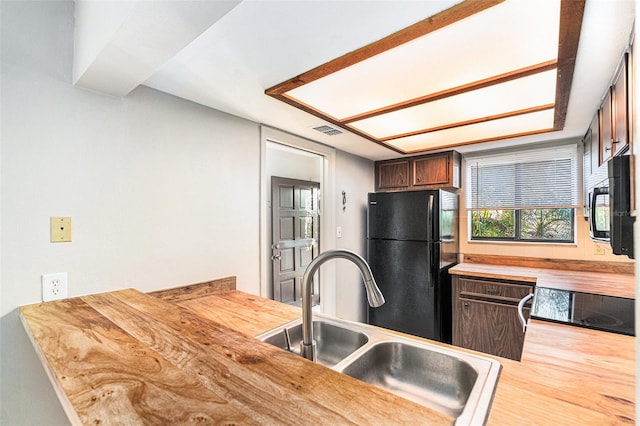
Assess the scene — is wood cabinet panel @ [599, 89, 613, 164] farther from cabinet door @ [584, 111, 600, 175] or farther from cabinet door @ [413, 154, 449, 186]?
cabinet door @ [413, 154, 449, 186]

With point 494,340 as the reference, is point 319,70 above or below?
above

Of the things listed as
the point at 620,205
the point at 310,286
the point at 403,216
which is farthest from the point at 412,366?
the point at 403,216

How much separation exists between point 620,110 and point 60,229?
2517 millimetres

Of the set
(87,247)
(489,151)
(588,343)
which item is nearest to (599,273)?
(489,151)

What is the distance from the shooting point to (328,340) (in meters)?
1.41

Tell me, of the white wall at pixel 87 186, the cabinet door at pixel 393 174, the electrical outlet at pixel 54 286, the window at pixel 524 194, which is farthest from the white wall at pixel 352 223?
the electrical outlet at pixel 54 286

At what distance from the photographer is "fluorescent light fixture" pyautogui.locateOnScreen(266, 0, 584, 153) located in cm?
108

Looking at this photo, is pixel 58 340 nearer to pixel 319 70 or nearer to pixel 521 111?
pixel 319 70

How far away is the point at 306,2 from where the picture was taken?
1024 mm

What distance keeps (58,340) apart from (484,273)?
115 inches

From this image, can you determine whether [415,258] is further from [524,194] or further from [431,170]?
[524,194]

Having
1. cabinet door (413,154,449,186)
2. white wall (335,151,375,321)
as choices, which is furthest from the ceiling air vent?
cabinet door (413,154,449,186)

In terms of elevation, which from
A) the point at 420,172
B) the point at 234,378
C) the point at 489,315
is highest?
the point at 420,172

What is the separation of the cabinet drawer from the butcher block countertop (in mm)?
1374
